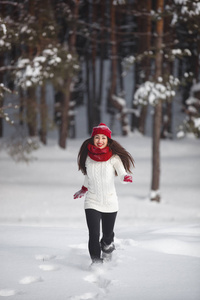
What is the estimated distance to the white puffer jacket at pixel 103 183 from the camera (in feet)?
16.1

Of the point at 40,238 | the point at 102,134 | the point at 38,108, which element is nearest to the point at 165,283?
the point at 102,134

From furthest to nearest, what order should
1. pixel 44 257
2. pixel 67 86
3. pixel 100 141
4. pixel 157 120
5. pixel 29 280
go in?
pixel 67 86 → pixel 157 120 → pixel 44 257 → pixel 100 141 → pixel 29 280

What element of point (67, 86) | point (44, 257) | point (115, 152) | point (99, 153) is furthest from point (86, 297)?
point (67, 86)

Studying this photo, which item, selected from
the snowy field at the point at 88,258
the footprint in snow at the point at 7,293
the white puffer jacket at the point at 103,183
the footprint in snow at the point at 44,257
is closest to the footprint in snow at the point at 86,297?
the snowy field at the point at 88,258

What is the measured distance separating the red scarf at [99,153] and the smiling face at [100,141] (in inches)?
1.9

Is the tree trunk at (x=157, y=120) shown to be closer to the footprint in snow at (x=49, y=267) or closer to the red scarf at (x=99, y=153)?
the red scarf at (x=99, y=153)

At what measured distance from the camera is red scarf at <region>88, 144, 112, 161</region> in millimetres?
4887

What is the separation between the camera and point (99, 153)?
16.1 feet

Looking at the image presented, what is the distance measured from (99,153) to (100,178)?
315mm

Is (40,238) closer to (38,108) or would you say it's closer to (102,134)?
(102,134)

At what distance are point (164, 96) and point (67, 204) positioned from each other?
4.68 meters

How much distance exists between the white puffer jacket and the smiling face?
0.66 feet

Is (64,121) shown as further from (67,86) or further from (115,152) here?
(115,152)

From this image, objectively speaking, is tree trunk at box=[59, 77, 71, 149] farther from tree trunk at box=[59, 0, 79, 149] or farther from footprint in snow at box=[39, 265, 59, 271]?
footprint in snow at box=[39, 265, 59, 271]
